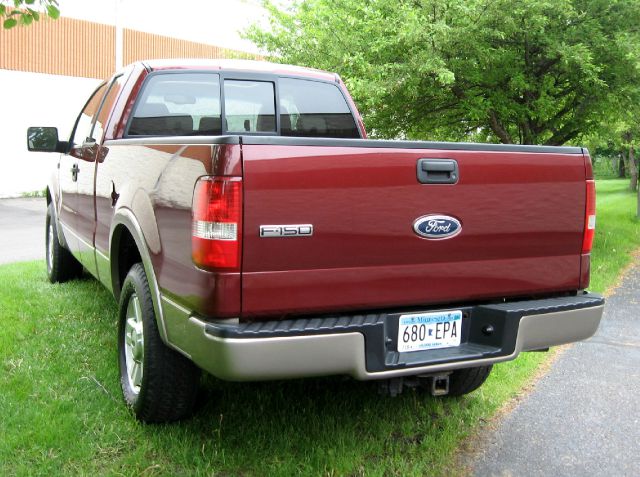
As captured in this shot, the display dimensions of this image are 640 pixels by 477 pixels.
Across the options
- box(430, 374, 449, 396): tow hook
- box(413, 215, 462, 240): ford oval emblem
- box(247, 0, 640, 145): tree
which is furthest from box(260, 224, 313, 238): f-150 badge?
box(247, 0, 640, 145): tree

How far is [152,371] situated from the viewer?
10.0ft

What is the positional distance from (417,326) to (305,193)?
2.57 feet

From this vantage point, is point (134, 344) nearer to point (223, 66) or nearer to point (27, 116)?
point (223, 66)

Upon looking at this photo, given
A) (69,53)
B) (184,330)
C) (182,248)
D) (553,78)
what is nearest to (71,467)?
(184,330)

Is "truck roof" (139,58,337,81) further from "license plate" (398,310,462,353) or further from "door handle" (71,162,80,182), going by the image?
"license plate" (398,310,462,353)

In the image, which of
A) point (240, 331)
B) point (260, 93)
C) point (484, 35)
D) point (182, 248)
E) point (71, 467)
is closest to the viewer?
point (240, 331)

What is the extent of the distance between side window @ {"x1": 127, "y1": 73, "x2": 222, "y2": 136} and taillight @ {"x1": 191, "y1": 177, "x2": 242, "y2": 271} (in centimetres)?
199

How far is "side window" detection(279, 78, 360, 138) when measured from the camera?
4844mm

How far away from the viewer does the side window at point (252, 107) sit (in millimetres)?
4742

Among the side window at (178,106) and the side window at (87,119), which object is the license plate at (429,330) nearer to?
the side window at (178,106)

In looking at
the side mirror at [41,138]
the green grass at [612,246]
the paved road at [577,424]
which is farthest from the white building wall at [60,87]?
the paved road at [577,424]

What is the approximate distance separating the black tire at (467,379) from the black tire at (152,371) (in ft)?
5.13

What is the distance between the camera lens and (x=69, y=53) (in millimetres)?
21297

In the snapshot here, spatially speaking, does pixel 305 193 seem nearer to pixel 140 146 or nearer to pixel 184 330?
pixel 184 330
